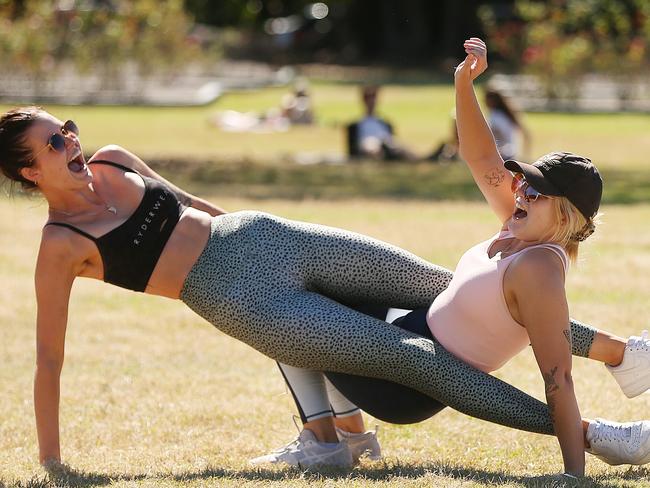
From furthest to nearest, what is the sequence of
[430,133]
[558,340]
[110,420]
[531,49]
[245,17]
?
1. [245,17]
2. [531,49]
3. [430,133]
4. [110,420]
5. [558,340]

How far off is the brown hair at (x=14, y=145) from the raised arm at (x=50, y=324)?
28cm

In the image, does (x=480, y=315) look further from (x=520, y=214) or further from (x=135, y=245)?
(x=135, y=245)

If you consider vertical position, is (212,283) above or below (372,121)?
above

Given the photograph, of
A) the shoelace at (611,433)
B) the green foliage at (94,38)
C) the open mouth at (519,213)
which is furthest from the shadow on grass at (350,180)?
the green foliage at (94,38)

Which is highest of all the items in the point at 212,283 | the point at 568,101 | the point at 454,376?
the point at 212,283

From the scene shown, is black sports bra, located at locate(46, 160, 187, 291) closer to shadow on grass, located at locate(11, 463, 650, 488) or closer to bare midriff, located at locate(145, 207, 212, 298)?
bare midriff, located at locate(145, 207, 212, 298)

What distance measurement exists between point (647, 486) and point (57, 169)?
7.71 ft

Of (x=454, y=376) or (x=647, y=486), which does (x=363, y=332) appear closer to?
(x=454, y=376)

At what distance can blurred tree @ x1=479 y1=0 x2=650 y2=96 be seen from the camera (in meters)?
26.1

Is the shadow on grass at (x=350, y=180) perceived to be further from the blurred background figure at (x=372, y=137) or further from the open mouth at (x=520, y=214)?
the open mouth at (x=520, y=214)

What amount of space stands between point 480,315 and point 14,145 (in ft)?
5.84

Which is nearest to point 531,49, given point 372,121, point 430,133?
point 430,133

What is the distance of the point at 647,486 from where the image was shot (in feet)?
13.4

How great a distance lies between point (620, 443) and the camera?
414 centimetres
